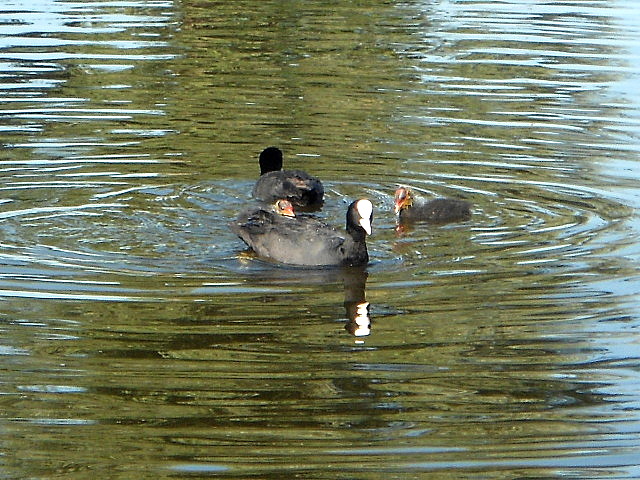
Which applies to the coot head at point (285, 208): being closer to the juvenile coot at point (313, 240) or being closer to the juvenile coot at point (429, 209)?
the juvenile coot at point (429, 209)

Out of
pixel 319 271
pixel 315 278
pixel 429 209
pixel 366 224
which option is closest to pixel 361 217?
pixel 366 224

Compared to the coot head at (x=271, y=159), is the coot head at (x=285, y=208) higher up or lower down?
lower down

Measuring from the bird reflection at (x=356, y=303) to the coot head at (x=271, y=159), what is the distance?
287 centimetres

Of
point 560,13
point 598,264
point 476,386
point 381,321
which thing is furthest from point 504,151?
point 560,13

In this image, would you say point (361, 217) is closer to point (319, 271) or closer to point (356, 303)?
point (319, 271)

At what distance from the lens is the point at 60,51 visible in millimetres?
18875

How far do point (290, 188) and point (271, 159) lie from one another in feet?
2.55

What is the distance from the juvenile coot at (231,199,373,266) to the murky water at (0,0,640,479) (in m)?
0.15

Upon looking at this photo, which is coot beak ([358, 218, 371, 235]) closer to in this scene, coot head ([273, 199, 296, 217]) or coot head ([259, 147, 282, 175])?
coot head ([273, 199, 296, 217])

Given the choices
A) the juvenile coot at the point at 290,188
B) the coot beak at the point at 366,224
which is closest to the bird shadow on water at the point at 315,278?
the coot beak at the point at 366,224

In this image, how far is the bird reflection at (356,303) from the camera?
9109mm

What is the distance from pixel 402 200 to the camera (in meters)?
12.0

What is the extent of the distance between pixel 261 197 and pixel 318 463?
5.96m

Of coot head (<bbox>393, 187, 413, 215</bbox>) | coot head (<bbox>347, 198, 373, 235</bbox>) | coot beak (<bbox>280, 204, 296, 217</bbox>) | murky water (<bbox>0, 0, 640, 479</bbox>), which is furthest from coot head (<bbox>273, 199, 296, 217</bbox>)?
coot head (<bbox>347, 198, 373, 235</bbox>)
